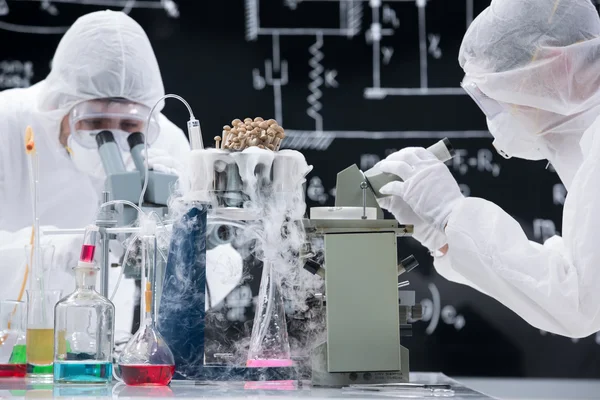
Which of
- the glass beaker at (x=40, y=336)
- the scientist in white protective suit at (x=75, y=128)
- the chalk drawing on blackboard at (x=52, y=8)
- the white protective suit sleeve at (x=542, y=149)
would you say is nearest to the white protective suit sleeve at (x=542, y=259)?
the white protective suit sleeve at (x=542, y=149)

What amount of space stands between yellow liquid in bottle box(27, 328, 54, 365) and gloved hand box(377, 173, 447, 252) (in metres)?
0.72

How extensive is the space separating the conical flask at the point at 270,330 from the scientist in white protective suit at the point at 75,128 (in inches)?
30.2

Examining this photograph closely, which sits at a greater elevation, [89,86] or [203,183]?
[89,86]

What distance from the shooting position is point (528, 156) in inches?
77.5

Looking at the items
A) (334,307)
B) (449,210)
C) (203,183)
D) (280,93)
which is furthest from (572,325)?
(280,93)

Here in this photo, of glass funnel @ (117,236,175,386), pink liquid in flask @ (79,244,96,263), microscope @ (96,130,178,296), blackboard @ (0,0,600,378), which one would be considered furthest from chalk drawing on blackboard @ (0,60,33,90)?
glass funnel @ (117,236,175,386)

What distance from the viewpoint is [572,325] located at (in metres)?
1.55

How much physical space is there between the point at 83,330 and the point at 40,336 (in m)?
0.14

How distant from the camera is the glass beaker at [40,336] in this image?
144 centimetres

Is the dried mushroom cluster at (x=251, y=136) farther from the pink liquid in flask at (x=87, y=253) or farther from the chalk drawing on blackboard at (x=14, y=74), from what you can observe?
the chalk drawing on blackboard at (x=14, y=74)

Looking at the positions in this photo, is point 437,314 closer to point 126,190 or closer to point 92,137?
point 92,137

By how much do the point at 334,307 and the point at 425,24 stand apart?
216 centimetres

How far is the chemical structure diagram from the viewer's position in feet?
10.6

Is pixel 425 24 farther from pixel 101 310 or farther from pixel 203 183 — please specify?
pixel 101 310
